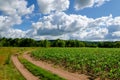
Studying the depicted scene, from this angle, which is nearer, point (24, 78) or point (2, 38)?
point (24, 78)

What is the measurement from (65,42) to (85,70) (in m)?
119

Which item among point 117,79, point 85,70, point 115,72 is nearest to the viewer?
point 117,79

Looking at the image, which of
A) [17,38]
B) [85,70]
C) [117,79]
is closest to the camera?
[117,79]

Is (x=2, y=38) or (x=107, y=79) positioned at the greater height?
(x=2, y=38)

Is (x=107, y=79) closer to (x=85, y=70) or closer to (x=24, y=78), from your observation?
(x=85, y=70)

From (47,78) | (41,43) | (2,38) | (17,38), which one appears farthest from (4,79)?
(2,38)

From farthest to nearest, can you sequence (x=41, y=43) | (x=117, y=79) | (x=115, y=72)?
(x=41, y=43)
(x=115, y=72)
(x=117, y=79)

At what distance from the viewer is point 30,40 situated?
146 meters

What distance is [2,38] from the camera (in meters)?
162

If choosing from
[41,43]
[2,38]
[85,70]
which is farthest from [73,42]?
[85,70]

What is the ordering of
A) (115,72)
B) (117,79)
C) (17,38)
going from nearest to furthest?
(117,79)
(115,72)
(17,38)

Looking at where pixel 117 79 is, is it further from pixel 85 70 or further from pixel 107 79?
pixel 85 70

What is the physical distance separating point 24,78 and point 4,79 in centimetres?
196

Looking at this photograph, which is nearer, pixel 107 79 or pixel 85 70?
pixel 107 79
